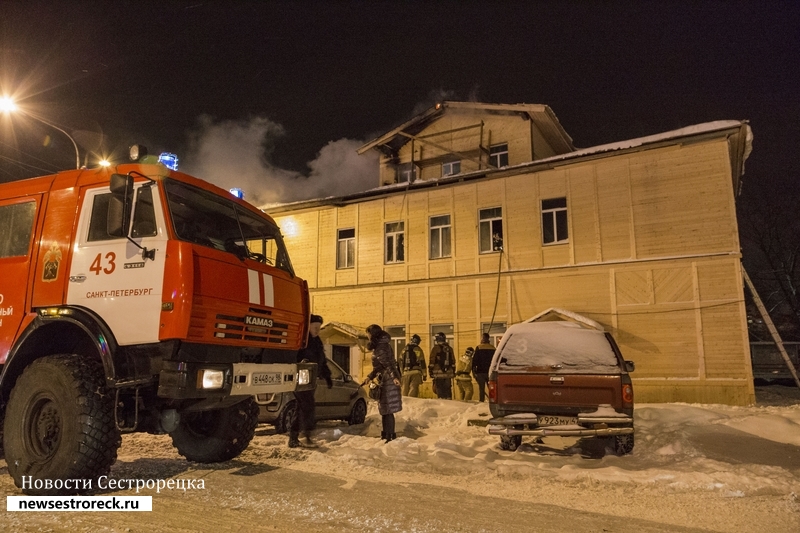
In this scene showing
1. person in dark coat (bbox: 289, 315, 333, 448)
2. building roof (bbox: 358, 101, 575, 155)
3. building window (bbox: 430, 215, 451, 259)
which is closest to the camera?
person in dark coat (bbox: 289, 315, 333, 448)

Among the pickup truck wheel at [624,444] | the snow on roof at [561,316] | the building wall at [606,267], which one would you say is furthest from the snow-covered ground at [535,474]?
the snow on roof at [561,316]

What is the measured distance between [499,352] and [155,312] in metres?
5.03

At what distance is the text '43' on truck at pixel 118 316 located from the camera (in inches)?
184

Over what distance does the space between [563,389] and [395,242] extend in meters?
13.4

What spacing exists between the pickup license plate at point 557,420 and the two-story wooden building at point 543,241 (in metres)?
9.41

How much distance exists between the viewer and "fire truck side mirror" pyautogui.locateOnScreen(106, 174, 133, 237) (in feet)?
16.2

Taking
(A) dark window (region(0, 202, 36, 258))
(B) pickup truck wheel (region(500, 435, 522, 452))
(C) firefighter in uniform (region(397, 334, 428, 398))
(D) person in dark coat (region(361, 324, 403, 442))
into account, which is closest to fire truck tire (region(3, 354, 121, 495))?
(A) dark window (region(0, 202, 36, 258))

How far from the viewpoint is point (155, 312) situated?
4723mm

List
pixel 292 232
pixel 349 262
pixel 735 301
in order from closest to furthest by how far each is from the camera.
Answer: pixel 735 301
pixel 349 262
pixel 292 232

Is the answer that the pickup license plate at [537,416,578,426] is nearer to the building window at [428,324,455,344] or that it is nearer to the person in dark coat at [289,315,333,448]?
the person in dark coat at [289,315,333,448]

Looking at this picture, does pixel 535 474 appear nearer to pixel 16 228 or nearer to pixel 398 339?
pixel 16 228

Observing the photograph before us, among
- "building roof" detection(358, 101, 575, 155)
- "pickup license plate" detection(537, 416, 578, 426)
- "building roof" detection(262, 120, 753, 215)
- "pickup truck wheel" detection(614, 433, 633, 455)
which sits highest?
"building roof" detection(358, 101, 575, 155)

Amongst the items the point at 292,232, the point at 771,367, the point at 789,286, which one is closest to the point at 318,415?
the point at 292,232

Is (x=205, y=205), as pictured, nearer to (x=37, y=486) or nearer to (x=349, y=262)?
(x=37, y=486)
